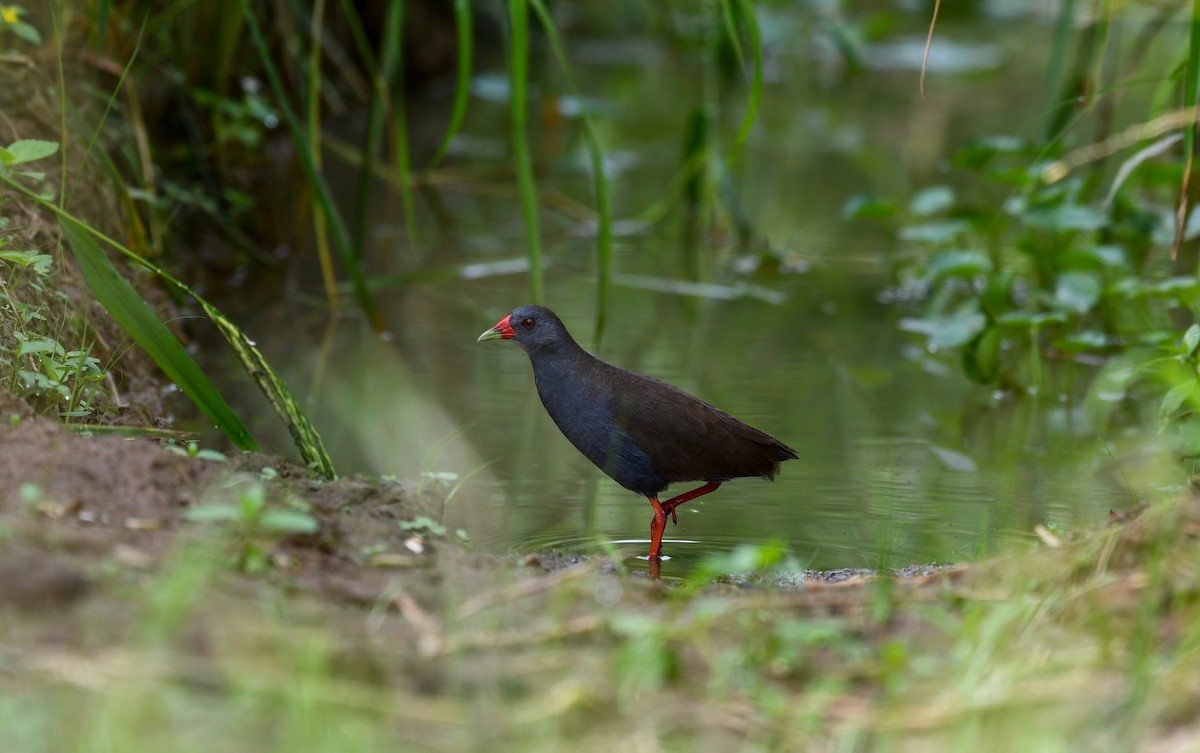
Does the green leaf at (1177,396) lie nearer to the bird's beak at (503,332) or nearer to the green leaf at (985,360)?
the green leaf at (985,360)

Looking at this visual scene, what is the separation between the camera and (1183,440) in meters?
3.43

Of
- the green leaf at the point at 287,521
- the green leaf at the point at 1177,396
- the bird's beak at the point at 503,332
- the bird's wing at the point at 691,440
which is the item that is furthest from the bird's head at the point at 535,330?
the green leaf at the point at 1177,396

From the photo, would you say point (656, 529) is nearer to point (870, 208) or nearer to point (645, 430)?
point (645, 430)

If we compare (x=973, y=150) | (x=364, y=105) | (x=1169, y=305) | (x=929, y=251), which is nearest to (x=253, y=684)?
(x=973, y=150)

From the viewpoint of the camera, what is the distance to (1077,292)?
546 centimetres

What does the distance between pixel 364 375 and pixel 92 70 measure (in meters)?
1.69

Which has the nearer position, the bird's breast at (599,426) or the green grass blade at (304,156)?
the bird's breast at (599,426)

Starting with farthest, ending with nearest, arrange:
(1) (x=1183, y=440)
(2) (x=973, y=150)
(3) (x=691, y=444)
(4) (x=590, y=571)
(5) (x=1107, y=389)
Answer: (2) (x=973, y=150), (5) (x=1107, y=389), (3) (x=691, y=444), (1) (x=1183, y=440), (4) (x=590, y=571)

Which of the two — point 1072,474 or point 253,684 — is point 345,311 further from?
point 253,684

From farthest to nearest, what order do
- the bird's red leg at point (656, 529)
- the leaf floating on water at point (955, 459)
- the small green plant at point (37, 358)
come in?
the leaf floating on water at point (955, 459), the bird's red leg at point (656, 529), the small green plant at point (37, 358)

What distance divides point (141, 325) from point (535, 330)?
3.86 feet

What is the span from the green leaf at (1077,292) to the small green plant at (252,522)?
149 inches

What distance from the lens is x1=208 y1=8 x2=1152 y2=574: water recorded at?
4.07 metres

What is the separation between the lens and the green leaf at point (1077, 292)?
5.42 metres
